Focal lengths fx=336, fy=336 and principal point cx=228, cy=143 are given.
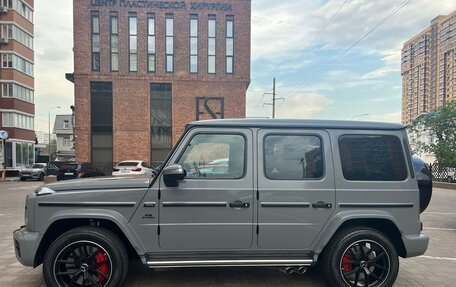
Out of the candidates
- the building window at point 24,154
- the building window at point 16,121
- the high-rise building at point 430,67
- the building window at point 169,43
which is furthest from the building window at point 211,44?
the building window at point 24,154

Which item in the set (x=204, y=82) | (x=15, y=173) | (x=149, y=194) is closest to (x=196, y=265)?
(x=149, y=194)

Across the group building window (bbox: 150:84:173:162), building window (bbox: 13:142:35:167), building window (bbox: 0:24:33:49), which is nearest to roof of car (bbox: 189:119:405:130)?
building window (bbox: 150:84:173:162)

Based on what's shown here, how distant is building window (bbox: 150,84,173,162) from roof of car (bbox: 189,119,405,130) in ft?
79.0

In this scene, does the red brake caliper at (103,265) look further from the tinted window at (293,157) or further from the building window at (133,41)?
the building window at (133,41)

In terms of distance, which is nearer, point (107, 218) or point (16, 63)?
point (107, 218)

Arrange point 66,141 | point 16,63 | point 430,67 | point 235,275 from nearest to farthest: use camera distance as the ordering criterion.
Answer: point 235,275
point 430,67
point 16,63
point 66,141

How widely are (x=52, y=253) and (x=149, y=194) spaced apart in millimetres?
1243

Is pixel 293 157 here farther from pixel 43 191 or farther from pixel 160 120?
pixel 160 120

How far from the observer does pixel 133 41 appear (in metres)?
27.6

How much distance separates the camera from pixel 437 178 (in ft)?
70.8

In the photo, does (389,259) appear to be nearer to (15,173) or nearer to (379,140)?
(379,140)

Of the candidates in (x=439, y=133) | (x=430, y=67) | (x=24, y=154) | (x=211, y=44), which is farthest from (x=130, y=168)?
(x=430, y=67)

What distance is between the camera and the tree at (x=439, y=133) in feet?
28.7

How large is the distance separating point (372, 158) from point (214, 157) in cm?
193
